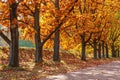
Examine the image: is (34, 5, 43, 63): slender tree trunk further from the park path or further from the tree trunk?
the park path

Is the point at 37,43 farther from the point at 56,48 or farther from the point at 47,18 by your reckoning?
the point at 47,18

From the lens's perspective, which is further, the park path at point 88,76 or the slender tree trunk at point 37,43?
the slender tree trunk at point 37,43

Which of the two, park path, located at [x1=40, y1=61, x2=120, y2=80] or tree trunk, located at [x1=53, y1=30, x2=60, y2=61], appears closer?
park path, located at [x1=40, y1=61, x2=120, y2=80]

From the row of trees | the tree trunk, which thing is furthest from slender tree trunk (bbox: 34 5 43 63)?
the tree trunk

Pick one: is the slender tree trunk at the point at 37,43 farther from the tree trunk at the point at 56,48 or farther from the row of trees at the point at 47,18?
the tree trunk at the point at 56,48

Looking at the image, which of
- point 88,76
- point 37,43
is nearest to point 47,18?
point 37,43

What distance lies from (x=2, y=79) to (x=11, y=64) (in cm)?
588

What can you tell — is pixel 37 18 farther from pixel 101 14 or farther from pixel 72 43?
pixel 72 43

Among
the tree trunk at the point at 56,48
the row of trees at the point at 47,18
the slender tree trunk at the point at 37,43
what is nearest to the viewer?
the row of trees at the point at 47,18

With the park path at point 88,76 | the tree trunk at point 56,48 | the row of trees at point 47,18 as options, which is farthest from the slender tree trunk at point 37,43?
the park path at point 88,76

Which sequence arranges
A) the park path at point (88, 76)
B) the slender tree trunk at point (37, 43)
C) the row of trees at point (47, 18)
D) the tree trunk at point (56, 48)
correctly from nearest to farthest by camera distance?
the park path at point (88, 76)
the row of trees at point (47, 18)
the slender tree trunk at point (37, 43)
the tree trunk at point (56, 48)

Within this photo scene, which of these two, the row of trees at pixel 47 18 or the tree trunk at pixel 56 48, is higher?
the row of trees at pixel 47 18

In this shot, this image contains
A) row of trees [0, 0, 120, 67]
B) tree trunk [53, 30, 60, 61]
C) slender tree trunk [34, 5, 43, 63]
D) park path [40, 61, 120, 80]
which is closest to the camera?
park path [40, 61, 120, 80]

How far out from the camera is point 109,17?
49375mm
